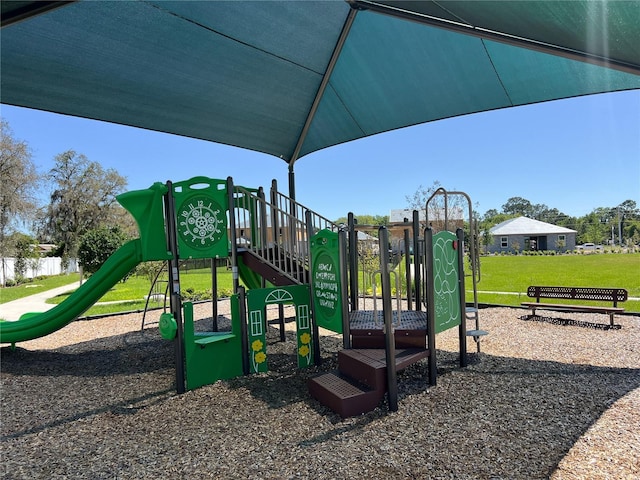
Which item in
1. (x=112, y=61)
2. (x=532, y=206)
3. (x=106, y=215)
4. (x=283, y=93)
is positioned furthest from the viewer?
(x=532, y=206)

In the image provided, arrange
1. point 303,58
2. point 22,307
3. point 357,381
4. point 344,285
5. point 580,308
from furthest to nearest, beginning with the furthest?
point 22,307, point 580,308, point 303,58, point 344,285, point 357,381

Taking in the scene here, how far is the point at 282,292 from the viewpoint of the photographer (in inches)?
223

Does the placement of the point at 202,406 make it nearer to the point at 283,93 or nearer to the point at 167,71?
the point at 167,71

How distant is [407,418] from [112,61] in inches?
249

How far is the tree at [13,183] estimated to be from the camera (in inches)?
887

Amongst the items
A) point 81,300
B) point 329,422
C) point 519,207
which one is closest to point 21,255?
point 81,300

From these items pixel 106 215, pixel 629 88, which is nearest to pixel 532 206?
pixel 106 215

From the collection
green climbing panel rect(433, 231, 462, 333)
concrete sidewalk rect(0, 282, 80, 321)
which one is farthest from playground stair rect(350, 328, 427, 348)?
concrete sidewalk rect(0, 282, 80, 321)

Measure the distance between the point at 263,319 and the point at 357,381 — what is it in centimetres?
182

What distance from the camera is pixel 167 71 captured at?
614cm

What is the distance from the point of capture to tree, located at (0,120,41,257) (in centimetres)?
2253

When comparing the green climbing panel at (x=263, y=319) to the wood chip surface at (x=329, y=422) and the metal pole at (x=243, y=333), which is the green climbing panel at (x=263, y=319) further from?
the wood chip surface at (x=329, y=422)

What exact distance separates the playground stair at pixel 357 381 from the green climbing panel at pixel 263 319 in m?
1.00

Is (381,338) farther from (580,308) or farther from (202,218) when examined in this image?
(580,308)
